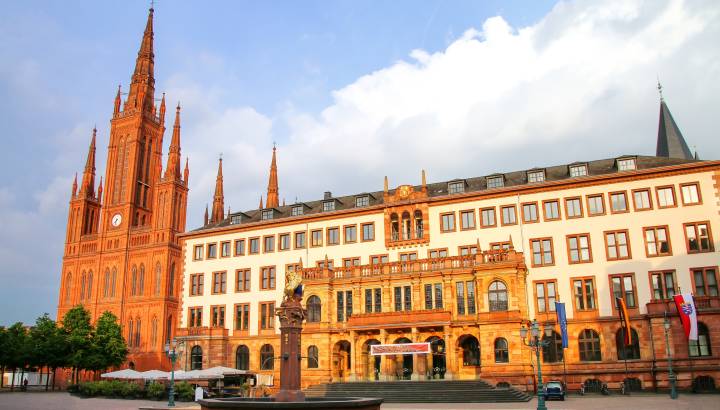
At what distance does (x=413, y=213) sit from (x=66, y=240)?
219 ft

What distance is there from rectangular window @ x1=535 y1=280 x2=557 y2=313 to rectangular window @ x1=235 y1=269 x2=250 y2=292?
29.9 meters

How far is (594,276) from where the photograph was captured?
164ft

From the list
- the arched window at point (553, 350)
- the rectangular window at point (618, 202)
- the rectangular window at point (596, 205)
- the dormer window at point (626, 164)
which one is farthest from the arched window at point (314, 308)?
the dormer window at point (626, 164)

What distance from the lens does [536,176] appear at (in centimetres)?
5509

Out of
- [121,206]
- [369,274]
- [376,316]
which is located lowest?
[376,316]

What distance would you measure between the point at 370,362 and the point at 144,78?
7323cm

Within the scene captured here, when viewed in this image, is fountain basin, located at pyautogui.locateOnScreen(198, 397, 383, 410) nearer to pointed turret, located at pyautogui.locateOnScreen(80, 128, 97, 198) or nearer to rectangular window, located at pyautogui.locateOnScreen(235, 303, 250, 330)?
rectangular window, located at pyautogui.locateOnScreen(235, 303, 250, 330)

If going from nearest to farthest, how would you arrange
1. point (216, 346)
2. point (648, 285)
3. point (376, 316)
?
point (648, 285) → point (376, 316) → point (216, 346)

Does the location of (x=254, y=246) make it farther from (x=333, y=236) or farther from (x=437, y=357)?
(x=437, y=357)

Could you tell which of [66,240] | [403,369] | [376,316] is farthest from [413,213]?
[66,240]

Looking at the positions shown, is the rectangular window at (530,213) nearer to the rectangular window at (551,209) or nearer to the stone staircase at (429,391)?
the rectangular window at (551,209)

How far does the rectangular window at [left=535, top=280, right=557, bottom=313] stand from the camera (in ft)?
166

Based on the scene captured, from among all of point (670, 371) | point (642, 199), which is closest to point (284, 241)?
point (642, 199)

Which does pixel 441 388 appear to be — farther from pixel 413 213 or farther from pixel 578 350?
pixel 413 213
